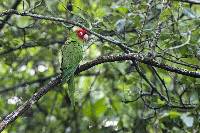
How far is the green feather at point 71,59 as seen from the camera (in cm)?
283

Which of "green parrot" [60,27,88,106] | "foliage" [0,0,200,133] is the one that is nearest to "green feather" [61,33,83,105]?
"green parrot" [60,27,88,106]

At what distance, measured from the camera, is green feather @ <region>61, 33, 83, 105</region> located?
9.29ft

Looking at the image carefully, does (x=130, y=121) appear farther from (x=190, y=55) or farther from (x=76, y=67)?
(x=76, y=67)

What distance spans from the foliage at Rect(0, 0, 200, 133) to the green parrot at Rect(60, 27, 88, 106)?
0.32ft

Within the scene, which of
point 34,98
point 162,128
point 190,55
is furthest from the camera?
point 162,128

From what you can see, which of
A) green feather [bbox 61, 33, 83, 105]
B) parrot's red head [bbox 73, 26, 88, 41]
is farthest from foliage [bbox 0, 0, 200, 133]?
green feather [bbox 61, 33, 83, 105]

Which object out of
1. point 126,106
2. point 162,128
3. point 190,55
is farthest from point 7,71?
point 190,55

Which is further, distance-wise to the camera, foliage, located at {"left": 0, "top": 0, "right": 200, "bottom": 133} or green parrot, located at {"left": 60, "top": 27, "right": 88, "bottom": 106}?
foliage, located at {"left": 0, "top": 0, "right": 200, "bottom": 133}

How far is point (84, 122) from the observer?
17.7 feet

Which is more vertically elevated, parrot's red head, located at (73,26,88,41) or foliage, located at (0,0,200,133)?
parrot's red head, located at (73,26,88,41)

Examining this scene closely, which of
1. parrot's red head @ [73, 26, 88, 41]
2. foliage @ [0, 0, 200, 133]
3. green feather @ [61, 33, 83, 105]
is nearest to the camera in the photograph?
green feather @ [61, 33, 83, 105]

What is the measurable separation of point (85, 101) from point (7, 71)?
0.91m

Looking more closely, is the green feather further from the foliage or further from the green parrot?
the foliage

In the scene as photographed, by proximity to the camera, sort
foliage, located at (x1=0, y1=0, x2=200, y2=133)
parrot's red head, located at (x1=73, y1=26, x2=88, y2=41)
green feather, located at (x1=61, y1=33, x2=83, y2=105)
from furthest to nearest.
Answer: foliage, located at (x1=0, y1=0, x2=200, y2=133), parrot's red head, located at (x1=73, y1=26, x2=88, y2=41), green feather, located at (x1=61, y1=33, x2=83, y2=105)
